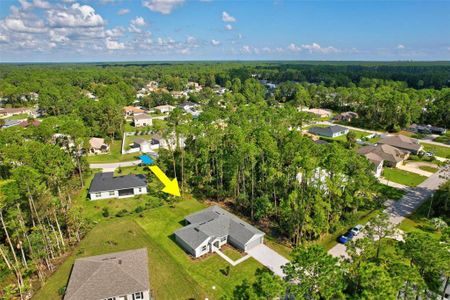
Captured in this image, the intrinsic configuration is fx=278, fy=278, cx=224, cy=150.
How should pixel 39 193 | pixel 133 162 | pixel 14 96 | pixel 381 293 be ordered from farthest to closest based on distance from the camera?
pixel 14 96
pixel 133 162
pixel 39 193
pixel 381 293

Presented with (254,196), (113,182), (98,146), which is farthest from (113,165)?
(254,196)

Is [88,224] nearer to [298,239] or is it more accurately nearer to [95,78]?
[298,239]

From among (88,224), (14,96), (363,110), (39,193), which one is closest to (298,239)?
(88,224)

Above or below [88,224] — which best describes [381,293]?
above

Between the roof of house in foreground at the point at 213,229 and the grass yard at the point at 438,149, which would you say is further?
the grass yard at the point at 438,149

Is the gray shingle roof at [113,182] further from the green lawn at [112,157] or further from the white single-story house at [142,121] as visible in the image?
the white single-story house at [142,121]

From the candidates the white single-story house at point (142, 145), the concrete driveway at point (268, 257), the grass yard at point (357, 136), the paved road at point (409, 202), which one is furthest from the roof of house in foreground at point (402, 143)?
the white single-story house at point (142, 145)

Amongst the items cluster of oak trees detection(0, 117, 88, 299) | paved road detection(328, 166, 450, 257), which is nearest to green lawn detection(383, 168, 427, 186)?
paved road detection(328, 166, 450, 257)

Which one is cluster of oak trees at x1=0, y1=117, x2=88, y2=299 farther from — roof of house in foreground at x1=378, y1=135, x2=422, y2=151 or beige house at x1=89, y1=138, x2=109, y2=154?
roof of house in foreground at x1=378, y1=135, x2=422, y2=151
